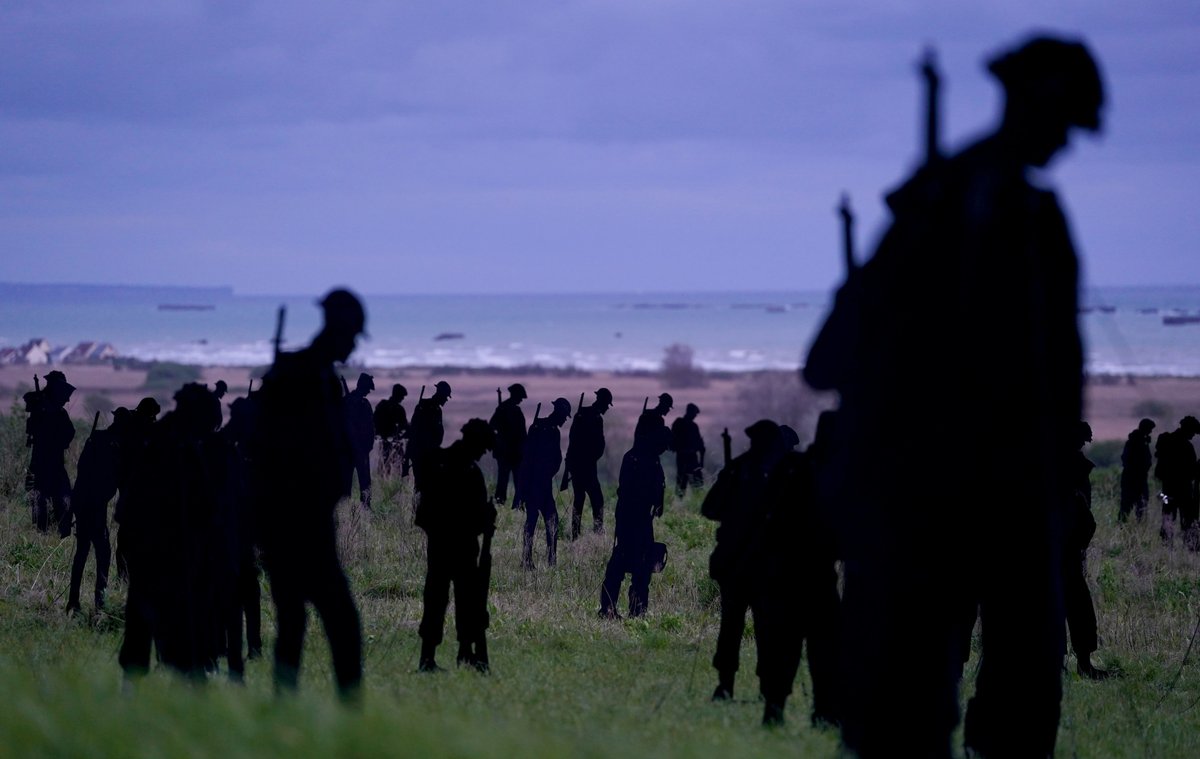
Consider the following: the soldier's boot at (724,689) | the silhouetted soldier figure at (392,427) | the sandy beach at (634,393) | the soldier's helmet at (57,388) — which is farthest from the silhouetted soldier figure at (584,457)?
the sandy beach at (634,393)

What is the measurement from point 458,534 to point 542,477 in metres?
7.79

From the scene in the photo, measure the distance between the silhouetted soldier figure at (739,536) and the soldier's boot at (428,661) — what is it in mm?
1733

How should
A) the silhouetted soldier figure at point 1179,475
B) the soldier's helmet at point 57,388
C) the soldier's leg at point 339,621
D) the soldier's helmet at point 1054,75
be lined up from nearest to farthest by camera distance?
the soldier's helmet at point 1054,75, the soldier's leg at point 339,621, the soldier's helmet at point 57,388, the silhouetted soldier figure at point 1179,475

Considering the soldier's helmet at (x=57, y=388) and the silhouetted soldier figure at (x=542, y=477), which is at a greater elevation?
the soldier's helmet at (x=57, y=388)

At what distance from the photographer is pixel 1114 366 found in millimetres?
104438

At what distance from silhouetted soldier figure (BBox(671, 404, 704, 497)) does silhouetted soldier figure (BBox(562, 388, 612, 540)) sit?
478 cm

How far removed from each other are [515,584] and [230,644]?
250 inches

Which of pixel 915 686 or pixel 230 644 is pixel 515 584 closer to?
pixel 230 644

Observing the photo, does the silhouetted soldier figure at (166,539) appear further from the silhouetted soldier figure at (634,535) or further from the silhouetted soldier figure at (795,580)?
the silhouetted soldier figure at (634,535)

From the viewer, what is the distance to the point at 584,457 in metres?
18.6

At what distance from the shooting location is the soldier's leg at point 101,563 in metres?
11.9

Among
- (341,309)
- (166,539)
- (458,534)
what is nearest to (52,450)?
(458,534)

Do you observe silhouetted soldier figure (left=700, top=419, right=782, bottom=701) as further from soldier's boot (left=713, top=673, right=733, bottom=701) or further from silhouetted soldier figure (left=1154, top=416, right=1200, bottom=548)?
silhouetted soldier figure (left=1154, top=416, right=1200, bottom=548)

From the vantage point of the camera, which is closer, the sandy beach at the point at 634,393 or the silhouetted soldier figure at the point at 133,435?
the silhouetted soldier figure at the point at 133,435
